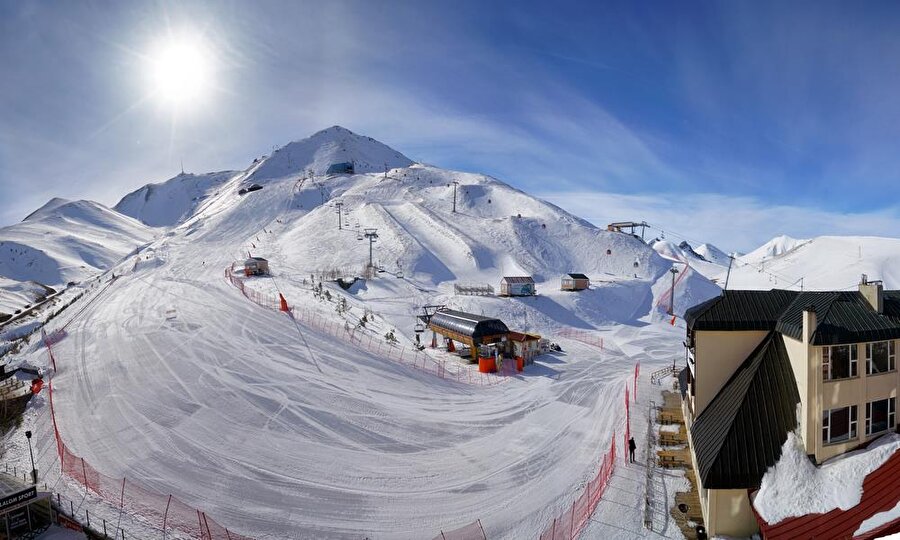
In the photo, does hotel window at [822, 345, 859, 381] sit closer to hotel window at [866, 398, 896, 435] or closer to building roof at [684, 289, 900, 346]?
building roof at [684, 289, 900, 346]

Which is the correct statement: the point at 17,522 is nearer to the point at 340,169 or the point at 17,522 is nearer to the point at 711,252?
the point at 340,169

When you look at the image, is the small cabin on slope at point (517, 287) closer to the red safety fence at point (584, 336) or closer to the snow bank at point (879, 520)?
the red safety fence at point (584, 336)

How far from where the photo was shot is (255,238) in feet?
254

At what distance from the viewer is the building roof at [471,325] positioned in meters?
32.6

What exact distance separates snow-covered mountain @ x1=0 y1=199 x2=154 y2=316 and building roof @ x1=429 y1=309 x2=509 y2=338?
70422 millimetres

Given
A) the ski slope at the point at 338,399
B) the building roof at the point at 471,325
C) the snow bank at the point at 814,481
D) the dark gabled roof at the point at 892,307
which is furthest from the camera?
the building roof at the point at 471,325

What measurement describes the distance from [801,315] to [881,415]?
3441 millimetres

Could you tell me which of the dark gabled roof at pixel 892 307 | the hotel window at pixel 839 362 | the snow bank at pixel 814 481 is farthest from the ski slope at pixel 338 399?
the dark gabled roof at pixel 892 307

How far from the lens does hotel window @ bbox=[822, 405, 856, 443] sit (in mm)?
12086

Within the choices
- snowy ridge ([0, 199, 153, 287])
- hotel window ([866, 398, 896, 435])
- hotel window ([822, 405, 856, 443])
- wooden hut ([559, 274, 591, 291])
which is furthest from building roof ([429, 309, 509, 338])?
snowy ridge ([0, 199, 153, 287])

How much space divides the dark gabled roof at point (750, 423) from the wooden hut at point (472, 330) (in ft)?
60.2

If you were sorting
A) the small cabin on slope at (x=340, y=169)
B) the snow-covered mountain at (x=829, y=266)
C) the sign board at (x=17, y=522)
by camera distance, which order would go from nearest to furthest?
the sign board at (x=17, y=522), the snow-covered mountain at (x=829, y=266), the small cabin on slope at (x=340, y=169)

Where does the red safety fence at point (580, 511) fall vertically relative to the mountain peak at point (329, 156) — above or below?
below

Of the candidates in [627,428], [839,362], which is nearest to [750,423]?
[839,362]
